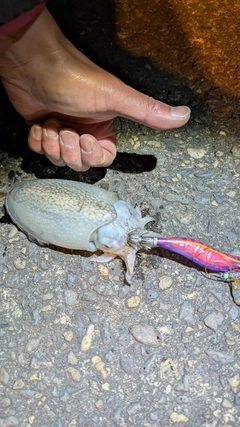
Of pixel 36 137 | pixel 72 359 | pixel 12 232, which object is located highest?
pixel 36 137

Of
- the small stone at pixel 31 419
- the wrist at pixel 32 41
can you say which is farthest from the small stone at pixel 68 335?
the wrist at pixel 32 41

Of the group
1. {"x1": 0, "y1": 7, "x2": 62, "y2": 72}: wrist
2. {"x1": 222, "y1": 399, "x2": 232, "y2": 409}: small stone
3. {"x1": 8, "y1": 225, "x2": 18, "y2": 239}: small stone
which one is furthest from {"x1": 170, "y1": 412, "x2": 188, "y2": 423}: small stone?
{"x1": 0, "y1": 7, "x2": 62, "y2": 72}: wrist

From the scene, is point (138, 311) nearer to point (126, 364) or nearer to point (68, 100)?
point (126, 364)

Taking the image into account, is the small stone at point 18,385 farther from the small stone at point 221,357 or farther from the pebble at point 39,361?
the small stone at point 221,357

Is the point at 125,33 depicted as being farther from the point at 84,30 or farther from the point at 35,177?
the point at 35,177

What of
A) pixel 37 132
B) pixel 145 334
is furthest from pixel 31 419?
pixel 37 132

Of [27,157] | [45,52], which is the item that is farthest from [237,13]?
[27,157]
